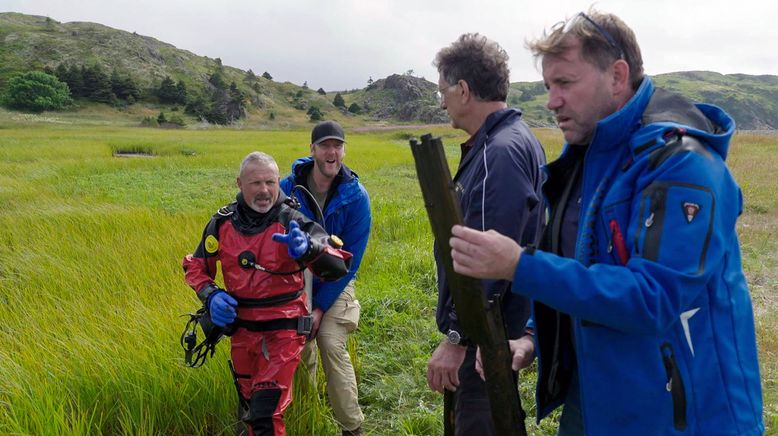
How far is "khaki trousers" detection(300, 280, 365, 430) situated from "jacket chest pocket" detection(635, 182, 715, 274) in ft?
7.92

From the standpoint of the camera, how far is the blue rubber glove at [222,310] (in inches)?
106

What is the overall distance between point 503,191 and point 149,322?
2.81 m

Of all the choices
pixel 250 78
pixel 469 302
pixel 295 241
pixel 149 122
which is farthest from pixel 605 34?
pixel 250 78

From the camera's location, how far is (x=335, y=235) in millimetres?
3543

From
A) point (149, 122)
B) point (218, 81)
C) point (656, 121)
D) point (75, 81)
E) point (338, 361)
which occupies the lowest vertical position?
point (149, 122)

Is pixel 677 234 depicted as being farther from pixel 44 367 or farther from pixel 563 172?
pixel 44 367

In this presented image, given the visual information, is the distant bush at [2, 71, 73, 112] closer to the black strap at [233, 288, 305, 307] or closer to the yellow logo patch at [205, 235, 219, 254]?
the yellow logo patch at [205, 235, 219, 254]

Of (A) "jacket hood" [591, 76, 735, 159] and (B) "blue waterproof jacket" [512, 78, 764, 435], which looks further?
(A) "jacket hood" [591, 76, 735, 159]

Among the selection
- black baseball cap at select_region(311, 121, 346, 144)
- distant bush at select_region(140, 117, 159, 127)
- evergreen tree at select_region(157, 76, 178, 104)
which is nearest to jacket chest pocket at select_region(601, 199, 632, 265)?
black baseball cap at select_region(311, 121, 346, 144)

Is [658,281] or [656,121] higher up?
[656,121]

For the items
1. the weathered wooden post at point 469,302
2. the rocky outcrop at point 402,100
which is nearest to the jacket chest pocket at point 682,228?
the weathered wooden post at point 469,302

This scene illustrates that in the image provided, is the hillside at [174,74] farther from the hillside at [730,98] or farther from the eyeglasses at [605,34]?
the eyeglasses at [605,34]

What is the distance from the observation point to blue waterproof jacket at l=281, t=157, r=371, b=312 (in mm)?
3463

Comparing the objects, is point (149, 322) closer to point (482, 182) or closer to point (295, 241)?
point (295, 241)
